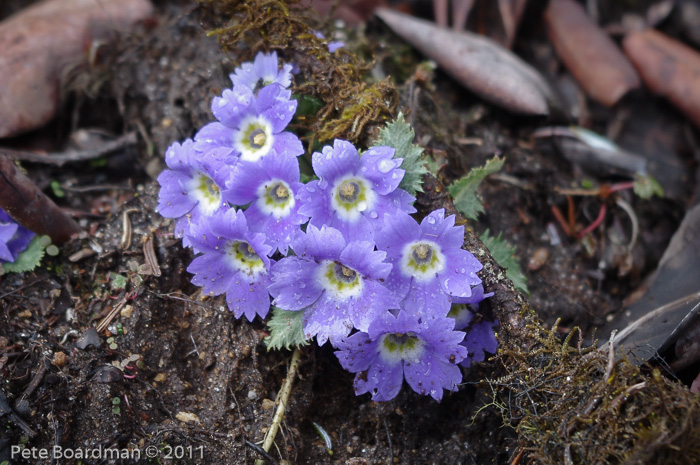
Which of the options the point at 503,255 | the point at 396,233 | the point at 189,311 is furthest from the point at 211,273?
the point at 503,255

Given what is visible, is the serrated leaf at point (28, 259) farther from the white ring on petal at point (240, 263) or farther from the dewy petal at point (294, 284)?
the dewy petal at point (294, 284)

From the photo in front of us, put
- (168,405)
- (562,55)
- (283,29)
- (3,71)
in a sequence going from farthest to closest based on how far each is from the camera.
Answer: (562,55) → (3,71) → (283,29) → (168,405)

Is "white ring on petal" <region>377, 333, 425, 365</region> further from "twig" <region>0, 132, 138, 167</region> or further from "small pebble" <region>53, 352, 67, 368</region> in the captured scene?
"twig" <region>0, 132, 138, 167</region>

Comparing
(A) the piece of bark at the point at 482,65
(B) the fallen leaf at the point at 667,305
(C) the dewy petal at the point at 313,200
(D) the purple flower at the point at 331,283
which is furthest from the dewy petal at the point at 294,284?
(A) the piece of bark at the point at 482,65

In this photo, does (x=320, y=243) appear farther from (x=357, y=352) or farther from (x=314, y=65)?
(x=314, y=65)

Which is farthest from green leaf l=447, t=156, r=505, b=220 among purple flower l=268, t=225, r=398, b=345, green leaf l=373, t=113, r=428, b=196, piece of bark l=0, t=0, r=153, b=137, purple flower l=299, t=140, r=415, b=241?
piece of bark l=0, t=0, r=153, b=137

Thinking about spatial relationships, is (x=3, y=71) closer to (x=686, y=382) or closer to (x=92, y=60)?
(x=92, y=60)

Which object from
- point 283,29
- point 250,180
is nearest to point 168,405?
point 250,180
